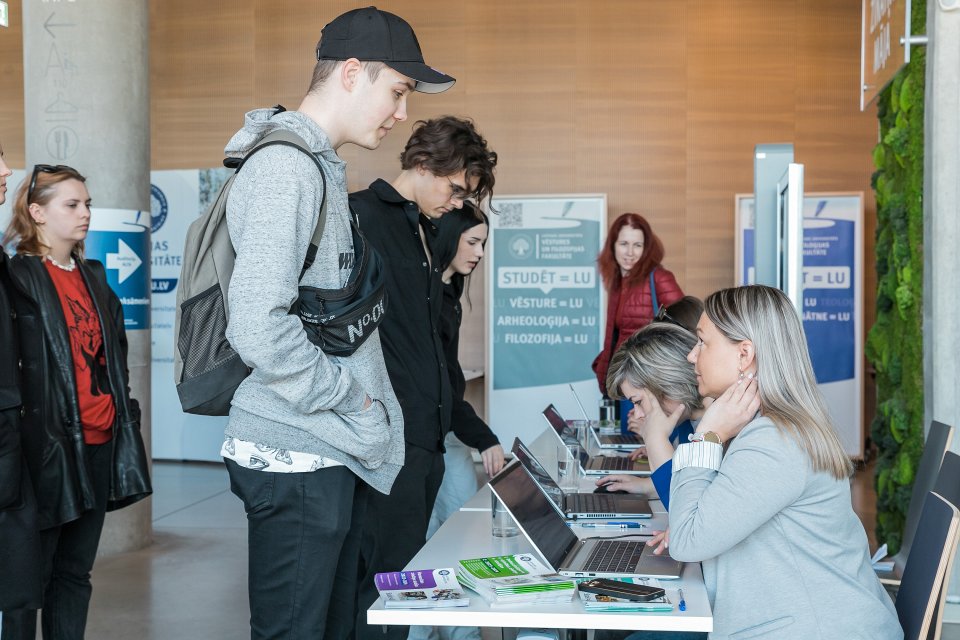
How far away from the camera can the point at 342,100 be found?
1874mm

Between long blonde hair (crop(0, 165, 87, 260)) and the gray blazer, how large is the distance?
2330 mm

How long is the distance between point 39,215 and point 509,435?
4.71 m

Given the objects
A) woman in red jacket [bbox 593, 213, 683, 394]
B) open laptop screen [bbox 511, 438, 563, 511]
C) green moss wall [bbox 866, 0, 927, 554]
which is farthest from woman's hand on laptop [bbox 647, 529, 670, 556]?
woman in red jacket [bbox 593, 213, 683, 394]

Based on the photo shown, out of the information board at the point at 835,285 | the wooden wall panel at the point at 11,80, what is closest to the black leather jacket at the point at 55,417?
the information board at the point at 835,285

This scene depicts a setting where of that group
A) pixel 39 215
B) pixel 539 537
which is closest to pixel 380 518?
pixel 539 537

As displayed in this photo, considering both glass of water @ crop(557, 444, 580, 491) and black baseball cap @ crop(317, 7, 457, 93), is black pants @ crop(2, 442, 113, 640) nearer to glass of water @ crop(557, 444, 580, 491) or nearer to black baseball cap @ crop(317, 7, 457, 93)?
glass of water @ crop(557, 444, 580, 491)

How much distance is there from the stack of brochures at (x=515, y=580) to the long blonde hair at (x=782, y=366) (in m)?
0.53

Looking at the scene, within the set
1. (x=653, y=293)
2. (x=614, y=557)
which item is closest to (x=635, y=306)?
(x=653, y=293)

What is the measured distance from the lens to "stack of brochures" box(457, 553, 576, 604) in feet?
5.70

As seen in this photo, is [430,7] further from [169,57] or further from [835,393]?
[835,393]

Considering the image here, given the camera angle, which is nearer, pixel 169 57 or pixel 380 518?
pixel 380 518

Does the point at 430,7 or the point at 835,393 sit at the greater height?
the point at 430,7

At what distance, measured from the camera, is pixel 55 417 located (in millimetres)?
2998

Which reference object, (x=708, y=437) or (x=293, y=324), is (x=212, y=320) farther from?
(x=708, y=437)
